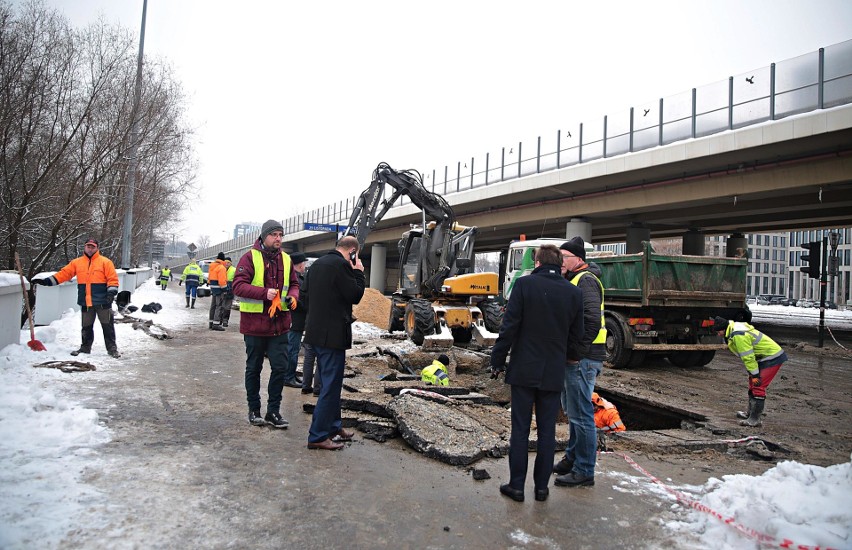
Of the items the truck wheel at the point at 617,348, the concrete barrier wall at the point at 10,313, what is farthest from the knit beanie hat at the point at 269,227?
the truck wheel at the point at 617,348

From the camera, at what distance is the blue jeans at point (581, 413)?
4.74 meters

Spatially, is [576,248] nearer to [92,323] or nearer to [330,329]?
[330,329]

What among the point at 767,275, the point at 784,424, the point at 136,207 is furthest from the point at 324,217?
the point at 767,275

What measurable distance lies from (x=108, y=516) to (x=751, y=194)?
1999 cm

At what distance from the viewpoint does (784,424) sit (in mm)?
7609

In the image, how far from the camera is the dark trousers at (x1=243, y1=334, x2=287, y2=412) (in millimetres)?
5953

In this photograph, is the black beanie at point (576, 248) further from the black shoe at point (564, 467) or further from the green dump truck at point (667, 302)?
the green dump truck at point (667, 302)

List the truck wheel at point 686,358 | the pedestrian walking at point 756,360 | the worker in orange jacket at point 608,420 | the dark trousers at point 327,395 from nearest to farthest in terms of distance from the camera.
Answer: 1. the dark trousers at point 327,395
2. the worker in orange jacket at point 608,420
3. the pedestrian walking at point 756,360
4. the truck wheel at point 686,358

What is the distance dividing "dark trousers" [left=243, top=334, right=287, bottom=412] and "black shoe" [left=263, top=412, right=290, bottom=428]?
53mm

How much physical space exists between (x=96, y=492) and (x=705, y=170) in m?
19.9

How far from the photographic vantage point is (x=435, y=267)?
48.8 feet

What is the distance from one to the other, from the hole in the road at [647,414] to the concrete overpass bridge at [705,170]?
10.5m

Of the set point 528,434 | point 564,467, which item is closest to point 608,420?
point 564,467

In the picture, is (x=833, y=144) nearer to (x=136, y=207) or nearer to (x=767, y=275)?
(x=136, y=207)
